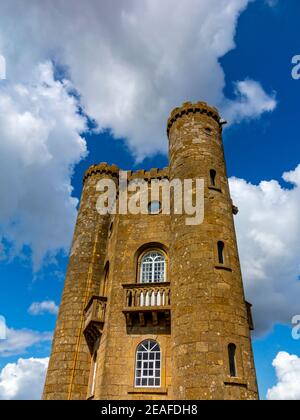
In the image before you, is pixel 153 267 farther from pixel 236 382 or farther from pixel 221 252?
pixel 236 382

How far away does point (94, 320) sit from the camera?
56.4 ft

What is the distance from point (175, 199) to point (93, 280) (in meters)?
7.17

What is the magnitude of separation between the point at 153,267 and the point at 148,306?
9.46 feet

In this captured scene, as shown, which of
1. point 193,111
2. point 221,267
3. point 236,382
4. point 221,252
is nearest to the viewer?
point 236,382

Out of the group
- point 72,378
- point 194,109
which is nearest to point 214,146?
point 194,109

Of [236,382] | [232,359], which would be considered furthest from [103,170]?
[236,382]

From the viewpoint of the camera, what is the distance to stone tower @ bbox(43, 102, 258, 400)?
13.2 metres

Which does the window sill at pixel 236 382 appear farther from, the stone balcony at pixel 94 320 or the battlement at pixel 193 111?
the battlement at pixel 193 111

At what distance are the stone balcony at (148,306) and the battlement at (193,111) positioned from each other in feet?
30.7

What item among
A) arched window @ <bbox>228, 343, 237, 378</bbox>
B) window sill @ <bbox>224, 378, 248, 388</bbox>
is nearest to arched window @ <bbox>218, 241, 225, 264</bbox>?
arched window @ <bbox>228, 343, 237, 378</bbox>

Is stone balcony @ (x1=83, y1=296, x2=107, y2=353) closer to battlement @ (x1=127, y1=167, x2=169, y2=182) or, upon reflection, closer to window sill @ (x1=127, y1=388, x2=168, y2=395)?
window sill @ (x1=127, y1=388, x2=168, y2=395)

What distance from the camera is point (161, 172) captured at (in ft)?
70.9

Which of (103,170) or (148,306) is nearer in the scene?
(148,306)

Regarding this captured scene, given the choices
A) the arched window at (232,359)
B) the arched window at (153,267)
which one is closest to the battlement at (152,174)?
the arched window at (153,267)
